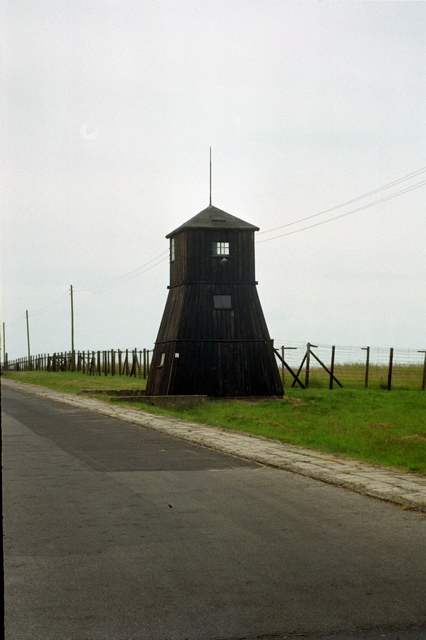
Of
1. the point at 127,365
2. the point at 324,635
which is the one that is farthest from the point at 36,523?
the point at 127,365

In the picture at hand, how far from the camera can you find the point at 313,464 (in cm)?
1216

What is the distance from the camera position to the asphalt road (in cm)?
479

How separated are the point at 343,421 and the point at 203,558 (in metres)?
16.2

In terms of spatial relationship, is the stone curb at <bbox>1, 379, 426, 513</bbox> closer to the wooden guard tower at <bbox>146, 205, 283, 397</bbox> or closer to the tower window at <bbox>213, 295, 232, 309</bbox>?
the wooden guard tower at <bbox>146, 205, 283, 397</bbox>

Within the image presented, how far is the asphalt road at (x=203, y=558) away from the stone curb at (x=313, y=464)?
0.37 meters

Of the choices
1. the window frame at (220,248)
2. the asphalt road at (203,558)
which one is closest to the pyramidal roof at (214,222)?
the window frame at (220,248)

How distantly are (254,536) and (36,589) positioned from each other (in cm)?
239

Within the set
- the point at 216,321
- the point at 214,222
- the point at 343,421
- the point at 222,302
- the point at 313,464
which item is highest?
the point at 214,222

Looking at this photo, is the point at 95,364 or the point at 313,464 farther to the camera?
the point at 95,364

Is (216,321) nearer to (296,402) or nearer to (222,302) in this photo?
(222,302)

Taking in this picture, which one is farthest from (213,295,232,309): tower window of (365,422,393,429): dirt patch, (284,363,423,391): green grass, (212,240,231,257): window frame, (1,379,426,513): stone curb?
(365,422,393,429): dirt patch

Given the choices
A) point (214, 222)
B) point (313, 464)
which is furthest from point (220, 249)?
Result: point (313, 464)

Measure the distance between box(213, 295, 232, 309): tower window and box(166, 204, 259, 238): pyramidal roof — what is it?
3075 millimetres

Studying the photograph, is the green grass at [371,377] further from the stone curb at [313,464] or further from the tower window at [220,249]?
the stone curb at [313,464]
